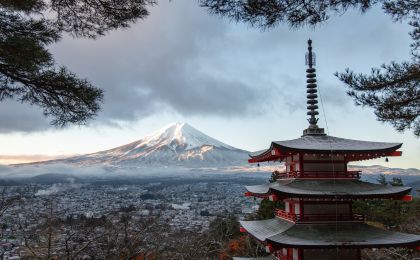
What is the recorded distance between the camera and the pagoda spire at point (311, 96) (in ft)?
41.6

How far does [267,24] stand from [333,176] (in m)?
6.89

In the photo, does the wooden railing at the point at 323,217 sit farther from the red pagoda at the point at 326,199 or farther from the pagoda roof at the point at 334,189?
the pagoda roof at the point at 334,189

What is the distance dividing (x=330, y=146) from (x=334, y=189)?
4.13 ft

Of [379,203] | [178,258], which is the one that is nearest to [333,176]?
[178,258]

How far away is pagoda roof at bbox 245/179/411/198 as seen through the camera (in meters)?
10.4

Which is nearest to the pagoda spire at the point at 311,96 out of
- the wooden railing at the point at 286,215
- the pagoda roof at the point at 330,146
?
the pagoda roof at the point at 330,146

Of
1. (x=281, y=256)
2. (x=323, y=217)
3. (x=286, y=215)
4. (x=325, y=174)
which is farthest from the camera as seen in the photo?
(x=281, y=256)

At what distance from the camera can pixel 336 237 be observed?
10195mm

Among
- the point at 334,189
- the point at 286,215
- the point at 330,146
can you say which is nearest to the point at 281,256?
the point at 286,215

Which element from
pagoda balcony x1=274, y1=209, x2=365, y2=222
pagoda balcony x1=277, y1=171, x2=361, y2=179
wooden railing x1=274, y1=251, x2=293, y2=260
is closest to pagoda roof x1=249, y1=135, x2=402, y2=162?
pagoda balcony x1=277, y1=171, x2=361, y2=179

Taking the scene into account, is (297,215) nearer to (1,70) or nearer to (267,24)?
(267,24)

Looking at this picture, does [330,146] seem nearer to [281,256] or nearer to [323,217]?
[323,217]

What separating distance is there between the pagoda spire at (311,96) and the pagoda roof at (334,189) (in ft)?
6.82

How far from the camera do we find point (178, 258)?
769 inches
